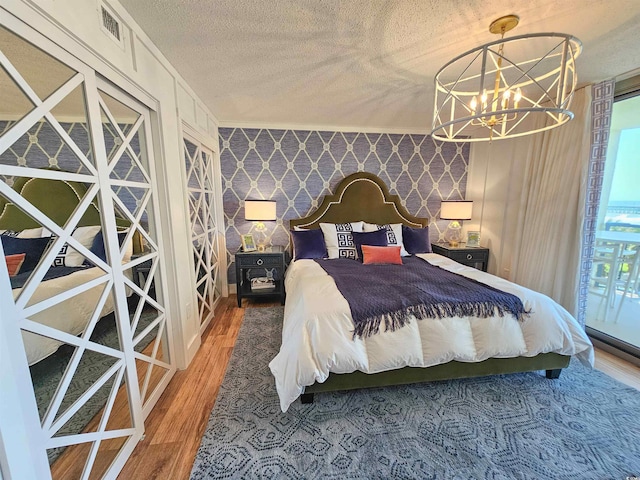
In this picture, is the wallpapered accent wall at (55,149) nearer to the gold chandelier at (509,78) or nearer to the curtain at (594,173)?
the gold chandelier at (509,78)

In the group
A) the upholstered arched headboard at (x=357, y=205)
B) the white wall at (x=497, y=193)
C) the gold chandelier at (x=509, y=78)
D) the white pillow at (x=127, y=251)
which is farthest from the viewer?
the upholstered arched headboard at (x=357, y=205)

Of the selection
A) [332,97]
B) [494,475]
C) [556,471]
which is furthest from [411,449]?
[332,97]

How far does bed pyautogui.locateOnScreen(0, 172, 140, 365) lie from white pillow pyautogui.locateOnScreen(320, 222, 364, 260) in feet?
7.74

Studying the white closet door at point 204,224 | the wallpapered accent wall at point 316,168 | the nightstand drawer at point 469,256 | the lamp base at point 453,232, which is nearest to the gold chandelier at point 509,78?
the wallpapered accent wall at point 316,168

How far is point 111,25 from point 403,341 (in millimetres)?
2460

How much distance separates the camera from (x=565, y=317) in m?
1.90

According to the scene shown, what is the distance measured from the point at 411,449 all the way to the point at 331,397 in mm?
580

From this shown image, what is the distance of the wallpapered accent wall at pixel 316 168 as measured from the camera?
11.6 ft

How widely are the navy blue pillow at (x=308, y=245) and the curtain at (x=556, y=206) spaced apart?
237 cm

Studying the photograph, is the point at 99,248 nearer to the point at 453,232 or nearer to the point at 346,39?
the point at 346,39

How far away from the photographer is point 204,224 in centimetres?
286

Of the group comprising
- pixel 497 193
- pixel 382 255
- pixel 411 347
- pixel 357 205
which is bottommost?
pixel 411 347

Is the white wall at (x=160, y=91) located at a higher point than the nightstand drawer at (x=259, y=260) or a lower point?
higher

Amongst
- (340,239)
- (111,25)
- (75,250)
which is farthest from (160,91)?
(340,239)
